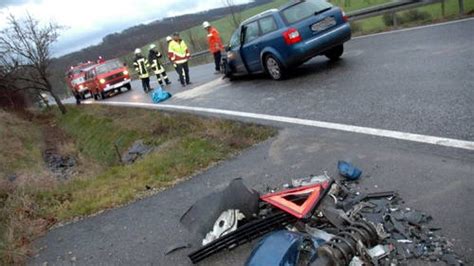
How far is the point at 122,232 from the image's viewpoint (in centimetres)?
474

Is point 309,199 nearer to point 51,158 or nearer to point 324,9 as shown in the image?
point 324,9

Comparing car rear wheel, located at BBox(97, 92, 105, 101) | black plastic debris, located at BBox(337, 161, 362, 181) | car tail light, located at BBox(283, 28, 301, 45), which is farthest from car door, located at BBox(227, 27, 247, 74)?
car rear wheel, located at BBox(97, 92, 105, 101)

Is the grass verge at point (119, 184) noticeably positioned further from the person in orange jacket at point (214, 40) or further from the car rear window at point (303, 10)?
the person in orange jacket at point (214, 40)

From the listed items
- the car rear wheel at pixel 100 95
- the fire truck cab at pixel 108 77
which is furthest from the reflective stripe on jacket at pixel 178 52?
the car rear wheel at pixel 100 95

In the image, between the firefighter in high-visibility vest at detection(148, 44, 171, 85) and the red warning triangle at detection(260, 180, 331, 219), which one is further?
the firefighter in high-visibility vest at detection(148, 44, 171, 85)

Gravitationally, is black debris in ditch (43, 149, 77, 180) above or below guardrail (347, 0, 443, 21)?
below

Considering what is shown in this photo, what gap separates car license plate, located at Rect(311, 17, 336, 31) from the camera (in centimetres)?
1023

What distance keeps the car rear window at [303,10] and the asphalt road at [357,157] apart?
1662mm

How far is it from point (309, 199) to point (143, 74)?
16.5 meters

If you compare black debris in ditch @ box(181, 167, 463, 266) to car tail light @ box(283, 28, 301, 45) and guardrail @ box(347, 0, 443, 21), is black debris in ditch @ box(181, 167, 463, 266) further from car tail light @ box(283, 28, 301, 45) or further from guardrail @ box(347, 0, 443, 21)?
guardrail @ box(347, 0, 443, 21)

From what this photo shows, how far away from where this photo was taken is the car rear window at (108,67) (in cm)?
2388

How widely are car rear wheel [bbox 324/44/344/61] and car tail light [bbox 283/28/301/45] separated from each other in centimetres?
165

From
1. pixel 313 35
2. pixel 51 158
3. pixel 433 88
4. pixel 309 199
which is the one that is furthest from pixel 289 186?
pixel 51 158

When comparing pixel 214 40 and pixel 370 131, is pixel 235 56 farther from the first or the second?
pixel 370 131
